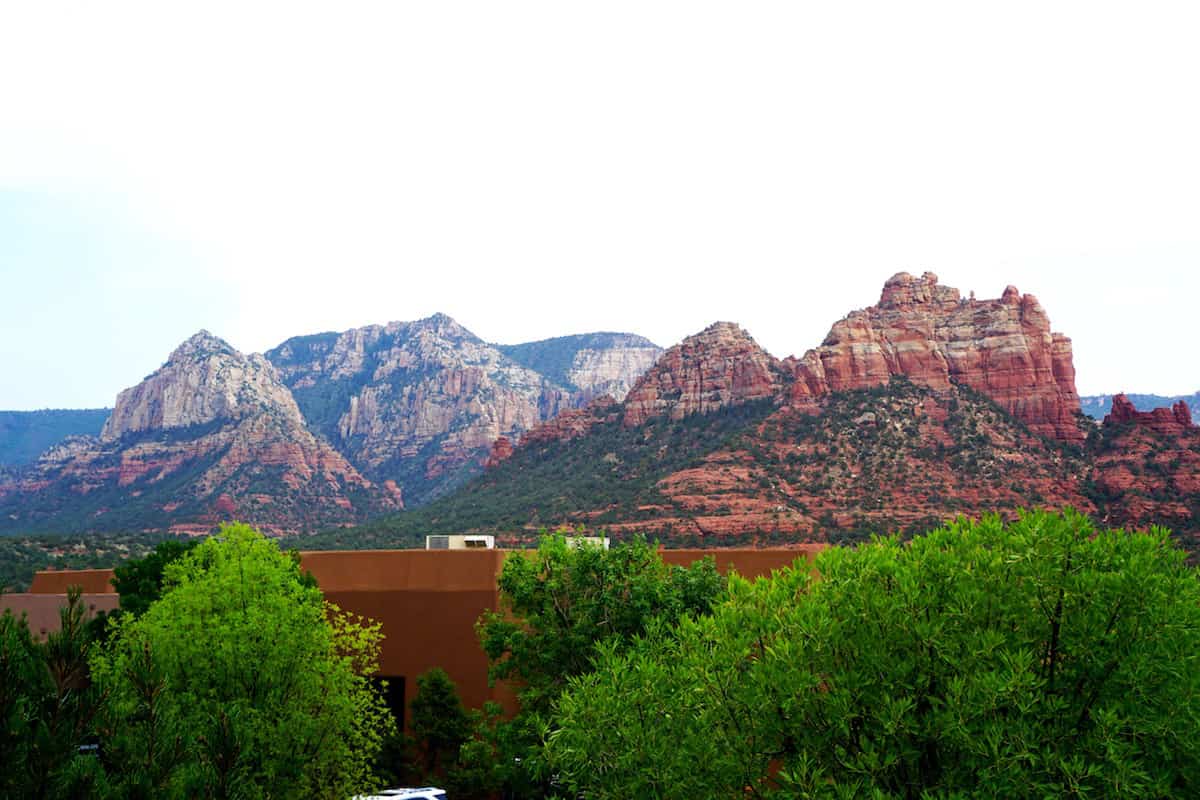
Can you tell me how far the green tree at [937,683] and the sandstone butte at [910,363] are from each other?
97.6m

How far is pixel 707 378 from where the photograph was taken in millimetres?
134750

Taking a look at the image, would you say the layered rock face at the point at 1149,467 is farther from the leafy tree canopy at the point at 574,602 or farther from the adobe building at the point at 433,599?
the leafy tree canopy at the point at 574,602

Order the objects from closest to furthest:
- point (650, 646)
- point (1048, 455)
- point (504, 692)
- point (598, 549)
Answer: point (650, 646) → point (598, 549) → point (504, 692) → point (1048, 455)

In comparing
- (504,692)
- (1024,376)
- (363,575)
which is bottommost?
(504,692)

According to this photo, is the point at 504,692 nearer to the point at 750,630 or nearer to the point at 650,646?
the point at 650,646

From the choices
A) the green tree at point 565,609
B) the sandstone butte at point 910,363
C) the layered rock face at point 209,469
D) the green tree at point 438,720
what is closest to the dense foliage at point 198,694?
the green tree at point 438,720

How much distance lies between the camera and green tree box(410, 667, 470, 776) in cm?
4153

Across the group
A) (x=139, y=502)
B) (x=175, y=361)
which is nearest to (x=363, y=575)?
(x=139, y=502)

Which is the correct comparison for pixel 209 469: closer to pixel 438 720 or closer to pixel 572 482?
pixel 572 482

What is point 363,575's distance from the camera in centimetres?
4700

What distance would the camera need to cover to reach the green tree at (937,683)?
1561cm

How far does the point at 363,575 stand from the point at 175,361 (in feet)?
550

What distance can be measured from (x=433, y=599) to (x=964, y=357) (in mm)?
90016

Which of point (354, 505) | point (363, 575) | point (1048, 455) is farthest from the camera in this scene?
point (354, 505)
